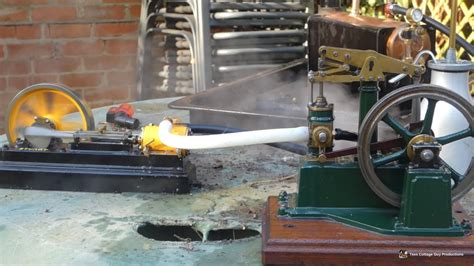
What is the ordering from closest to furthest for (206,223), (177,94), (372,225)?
(372,225) < (206,223) < (177,94)

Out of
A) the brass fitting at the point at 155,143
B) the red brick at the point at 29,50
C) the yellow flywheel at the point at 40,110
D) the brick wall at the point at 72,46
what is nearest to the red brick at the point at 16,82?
the brick wall at the point at 72,46

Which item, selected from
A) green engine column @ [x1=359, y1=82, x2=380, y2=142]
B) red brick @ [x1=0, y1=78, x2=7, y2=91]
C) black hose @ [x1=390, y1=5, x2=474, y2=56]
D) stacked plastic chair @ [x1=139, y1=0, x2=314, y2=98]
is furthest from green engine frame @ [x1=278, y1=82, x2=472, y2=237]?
red brick @ [x1=0, y1=78, x2=7, y2=91]

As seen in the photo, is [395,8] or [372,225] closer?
[372,225]

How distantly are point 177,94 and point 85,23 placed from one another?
2.21ft

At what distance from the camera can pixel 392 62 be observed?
1.23 metres

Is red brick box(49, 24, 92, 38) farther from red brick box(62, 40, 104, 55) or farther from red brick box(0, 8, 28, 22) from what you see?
red brick box(0, 8, 28, 22)

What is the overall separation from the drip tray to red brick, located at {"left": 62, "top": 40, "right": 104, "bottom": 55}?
1.75 m

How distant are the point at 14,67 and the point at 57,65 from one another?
0.75 feet

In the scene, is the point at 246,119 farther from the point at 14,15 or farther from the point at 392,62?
the point at 14,15

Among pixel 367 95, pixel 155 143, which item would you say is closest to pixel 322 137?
pixel 367 95

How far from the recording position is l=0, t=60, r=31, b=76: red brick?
360 cm

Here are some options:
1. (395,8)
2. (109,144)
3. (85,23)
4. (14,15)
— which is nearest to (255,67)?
(85,23)

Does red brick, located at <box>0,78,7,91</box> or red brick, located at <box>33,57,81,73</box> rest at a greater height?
red brick, located at <box>33,57,81,73</box>

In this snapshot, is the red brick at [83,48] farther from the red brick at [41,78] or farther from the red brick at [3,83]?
the red brick at [3,83]
